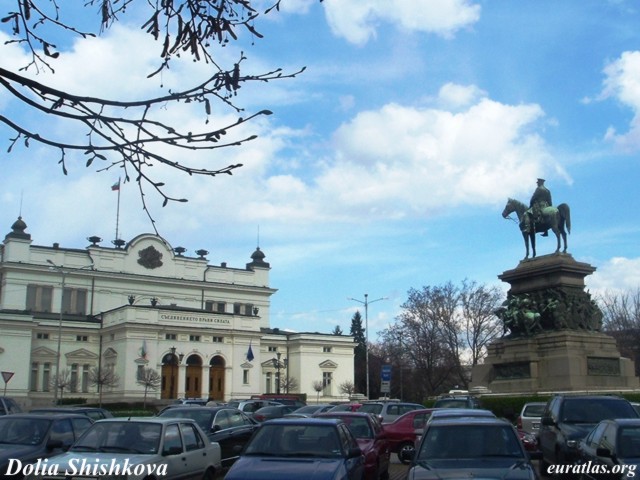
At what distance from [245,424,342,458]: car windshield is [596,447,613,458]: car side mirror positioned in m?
4.27

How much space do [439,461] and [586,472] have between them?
2817 millimetres

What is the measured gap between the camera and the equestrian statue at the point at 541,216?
116 feet

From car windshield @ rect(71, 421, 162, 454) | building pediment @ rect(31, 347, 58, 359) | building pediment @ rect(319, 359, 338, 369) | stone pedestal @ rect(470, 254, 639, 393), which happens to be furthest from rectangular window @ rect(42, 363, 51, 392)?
car windshield @ rect(71, 421, 162, 454)

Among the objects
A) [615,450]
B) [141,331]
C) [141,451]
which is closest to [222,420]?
[141,451]

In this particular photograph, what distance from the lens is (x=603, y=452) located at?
39.3 ft

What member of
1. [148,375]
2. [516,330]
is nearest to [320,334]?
[148,375]

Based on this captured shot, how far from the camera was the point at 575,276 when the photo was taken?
1324 inches

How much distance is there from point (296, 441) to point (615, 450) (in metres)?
5.24

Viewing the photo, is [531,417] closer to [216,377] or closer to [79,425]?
[79,425]

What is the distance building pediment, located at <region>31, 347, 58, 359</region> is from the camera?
69188mm

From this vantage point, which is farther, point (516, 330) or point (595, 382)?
point (516, 330)

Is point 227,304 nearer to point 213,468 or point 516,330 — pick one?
point 516,330

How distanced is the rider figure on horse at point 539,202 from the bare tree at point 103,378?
1732 inches

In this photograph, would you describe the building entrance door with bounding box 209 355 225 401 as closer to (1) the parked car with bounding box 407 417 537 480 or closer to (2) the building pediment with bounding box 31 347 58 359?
(2) the building pediment with bounding box 31 347 58 359
